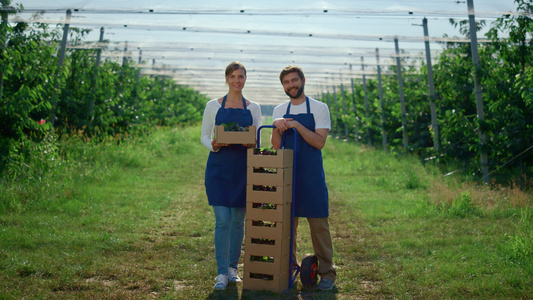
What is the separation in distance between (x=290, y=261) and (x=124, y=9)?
7.40m

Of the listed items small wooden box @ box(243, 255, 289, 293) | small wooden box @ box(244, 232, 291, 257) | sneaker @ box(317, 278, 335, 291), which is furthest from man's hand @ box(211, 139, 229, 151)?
sneaker @ box(317, 278, 335, 291)

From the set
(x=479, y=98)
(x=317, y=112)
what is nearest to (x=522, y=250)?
(x=317, y=112)

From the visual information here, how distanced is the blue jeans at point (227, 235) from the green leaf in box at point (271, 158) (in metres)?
0.56

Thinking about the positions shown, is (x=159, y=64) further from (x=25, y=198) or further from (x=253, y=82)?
(x=25, y=198)

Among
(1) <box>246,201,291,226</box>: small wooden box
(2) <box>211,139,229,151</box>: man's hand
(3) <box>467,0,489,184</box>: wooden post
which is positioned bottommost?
(1) <box>246,201,291,226</box>: small wooden box

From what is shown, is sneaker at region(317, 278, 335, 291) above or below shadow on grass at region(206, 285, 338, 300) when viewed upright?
above

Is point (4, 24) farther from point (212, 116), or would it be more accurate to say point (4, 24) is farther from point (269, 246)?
point (269, 246)

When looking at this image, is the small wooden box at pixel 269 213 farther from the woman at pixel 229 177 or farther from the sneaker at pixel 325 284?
the sneaker at pixel 325 284

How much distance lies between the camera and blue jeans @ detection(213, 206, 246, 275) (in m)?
4.98

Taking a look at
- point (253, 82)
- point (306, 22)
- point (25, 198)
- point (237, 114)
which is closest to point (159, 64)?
point (253, 82)

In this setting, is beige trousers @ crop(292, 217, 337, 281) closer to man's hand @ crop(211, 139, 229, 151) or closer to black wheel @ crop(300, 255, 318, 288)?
black wheel @ crop(300, 255, 318, 288)

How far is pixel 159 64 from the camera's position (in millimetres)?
22953

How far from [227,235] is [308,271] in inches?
30.6

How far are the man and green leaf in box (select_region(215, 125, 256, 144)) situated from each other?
8.9 inches
